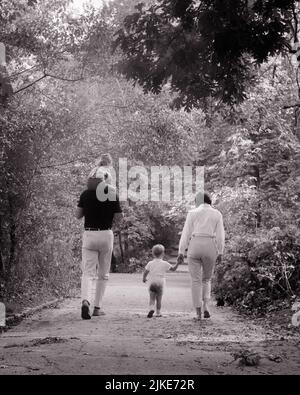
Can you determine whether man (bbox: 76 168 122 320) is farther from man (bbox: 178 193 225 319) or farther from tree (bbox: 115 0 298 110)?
tree (bbox: 115 0 298 110)

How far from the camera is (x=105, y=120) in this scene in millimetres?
13938

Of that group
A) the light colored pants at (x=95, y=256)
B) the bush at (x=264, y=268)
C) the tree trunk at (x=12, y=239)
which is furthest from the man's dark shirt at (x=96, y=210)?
the bush at (x=264, y=268)

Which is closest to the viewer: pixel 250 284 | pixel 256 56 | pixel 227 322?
pixel 256 56

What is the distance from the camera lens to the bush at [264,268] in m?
9.31

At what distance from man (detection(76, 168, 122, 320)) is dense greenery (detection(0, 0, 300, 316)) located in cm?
158

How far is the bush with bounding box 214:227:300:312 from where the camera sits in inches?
367

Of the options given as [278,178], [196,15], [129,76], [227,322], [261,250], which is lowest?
[227,322]

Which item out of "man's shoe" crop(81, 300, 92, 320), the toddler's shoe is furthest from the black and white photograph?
the toddler's shoe

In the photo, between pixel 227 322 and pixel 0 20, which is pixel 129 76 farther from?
pixel 227 322

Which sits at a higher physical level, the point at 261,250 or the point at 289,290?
the point at 261,250

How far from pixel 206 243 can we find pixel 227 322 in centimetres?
119

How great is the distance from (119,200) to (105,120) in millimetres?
3388

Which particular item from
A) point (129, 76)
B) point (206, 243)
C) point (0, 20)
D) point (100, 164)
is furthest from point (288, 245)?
point (0, 20)

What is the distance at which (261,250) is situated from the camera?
9680 mm
